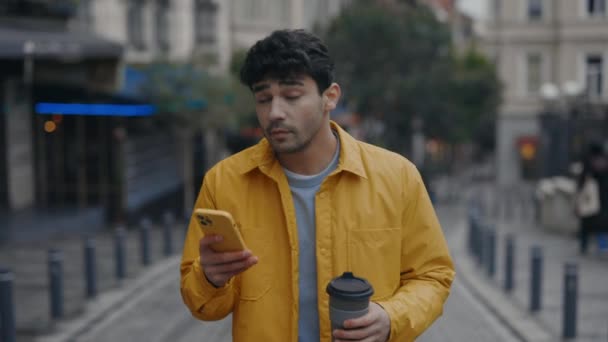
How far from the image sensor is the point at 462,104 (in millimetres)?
39656

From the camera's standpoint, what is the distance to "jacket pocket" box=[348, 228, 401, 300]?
2.52 metres

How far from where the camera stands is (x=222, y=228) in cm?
218

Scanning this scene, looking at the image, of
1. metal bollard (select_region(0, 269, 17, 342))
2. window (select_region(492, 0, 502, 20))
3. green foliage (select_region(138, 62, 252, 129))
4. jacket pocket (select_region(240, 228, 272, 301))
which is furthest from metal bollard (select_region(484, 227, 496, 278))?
window (select_region(492, 0, 502, 20))

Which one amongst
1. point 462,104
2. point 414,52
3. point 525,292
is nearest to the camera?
point 525,292

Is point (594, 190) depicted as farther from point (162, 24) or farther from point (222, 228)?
point (162, 24)

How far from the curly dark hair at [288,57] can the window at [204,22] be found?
24.4 metres

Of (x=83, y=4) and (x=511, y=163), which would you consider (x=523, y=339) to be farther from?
(x=511, y=163)

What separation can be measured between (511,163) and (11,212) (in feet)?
96.2

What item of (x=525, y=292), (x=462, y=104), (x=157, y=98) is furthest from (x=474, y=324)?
(x=462, y=104)

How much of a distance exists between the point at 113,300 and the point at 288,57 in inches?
316

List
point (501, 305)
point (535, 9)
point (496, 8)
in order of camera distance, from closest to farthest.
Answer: point (501, 305)
point (535, 9)
point (496, 8)

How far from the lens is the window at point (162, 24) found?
76.2ft

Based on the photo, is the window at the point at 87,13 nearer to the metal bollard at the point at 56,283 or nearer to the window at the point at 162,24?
the window at the point at 162,24

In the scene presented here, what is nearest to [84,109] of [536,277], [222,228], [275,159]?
[536,277]
